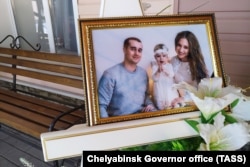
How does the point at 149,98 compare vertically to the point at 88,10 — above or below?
below

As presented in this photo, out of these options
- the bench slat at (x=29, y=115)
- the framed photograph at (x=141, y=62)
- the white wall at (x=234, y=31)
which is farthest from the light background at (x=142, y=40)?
the bench slat at (x=29, y=115)

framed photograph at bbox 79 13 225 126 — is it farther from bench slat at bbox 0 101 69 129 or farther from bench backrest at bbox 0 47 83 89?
bench backrest at bbox 0 47 83 89

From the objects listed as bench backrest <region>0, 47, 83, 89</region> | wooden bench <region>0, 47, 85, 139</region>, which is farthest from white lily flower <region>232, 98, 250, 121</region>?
bench backrest <region>0, 47, 83, 89</region>

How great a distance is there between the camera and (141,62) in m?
0.67

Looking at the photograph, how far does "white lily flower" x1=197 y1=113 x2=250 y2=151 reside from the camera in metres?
0.53

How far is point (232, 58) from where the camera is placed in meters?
1.09

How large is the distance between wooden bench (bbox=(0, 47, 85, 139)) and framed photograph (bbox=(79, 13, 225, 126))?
931 millimetres

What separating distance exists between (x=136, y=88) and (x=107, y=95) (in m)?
0.09

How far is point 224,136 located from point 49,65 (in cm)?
188

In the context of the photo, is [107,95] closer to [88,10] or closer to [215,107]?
[215,107]

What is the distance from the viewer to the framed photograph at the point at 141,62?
62 centimetres

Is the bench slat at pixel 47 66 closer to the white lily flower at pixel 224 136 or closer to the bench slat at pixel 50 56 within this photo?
the bench slat at pixel 50 56

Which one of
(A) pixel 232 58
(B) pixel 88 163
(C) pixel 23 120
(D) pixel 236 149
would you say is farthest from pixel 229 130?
(C) pixel 23 120

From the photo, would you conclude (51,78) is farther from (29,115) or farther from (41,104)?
(29,115)
